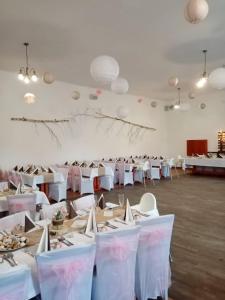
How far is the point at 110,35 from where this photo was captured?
5.11 meters

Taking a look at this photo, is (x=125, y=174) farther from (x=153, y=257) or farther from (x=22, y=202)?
(x=153, y=257)

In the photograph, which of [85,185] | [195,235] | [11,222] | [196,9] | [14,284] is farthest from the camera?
[85,185]

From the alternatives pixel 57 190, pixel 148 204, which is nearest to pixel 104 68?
pixel 148 204

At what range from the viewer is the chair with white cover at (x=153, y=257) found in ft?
7.27

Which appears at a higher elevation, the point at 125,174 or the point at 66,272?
the point at 125,174

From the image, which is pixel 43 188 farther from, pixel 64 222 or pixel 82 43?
pixel 64 222

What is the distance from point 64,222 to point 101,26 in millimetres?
3663

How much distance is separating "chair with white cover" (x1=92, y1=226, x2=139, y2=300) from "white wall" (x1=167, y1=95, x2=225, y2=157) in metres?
11.4

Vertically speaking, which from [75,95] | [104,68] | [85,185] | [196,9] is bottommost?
[85,185]

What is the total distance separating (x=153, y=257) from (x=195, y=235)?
2.21 meters

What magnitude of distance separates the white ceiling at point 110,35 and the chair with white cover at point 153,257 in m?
3.33

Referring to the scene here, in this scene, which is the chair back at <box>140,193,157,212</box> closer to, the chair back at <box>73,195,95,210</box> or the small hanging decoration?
the chair back at <box>73,195,95,210</box>

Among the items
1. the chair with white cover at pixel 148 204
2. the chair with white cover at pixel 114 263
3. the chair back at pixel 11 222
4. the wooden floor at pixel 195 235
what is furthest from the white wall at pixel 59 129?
the chair with white cover at pixel 114 263

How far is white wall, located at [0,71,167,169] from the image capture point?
783 cm
